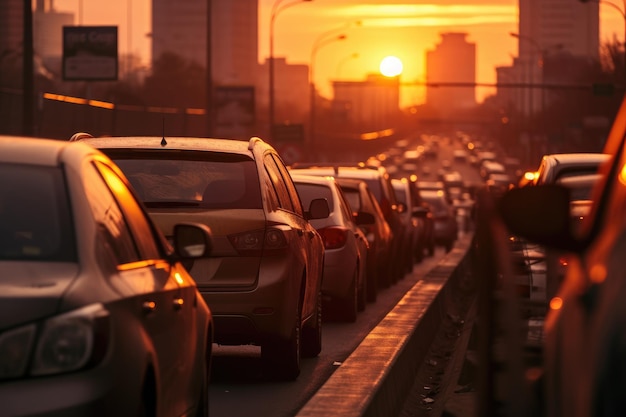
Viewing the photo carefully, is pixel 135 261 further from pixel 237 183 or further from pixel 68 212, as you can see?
pixel 237 183

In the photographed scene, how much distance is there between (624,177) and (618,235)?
1.04 ft

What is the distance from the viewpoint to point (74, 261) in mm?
5863

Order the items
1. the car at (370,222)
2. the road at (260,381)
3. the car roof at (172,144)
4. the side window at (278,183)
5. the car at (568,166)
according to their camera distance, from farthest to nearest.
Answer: the car at (370,222) < the car at (568,166) < the side window at (278,183) < the car roof at (172,144) < the road at (260,381)

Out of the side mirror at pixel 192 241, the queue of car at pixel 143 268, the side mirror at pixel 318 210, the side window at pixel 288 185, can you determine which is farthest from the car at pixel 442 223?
the side mirror at pixel 192 241

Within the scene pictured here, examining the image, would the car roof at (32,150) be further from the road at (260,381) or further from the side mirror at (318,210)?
the side mirror at (318,210)

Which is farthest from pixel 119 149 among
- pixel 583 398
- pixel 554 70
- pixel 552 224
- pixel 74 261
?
pixel 554 70

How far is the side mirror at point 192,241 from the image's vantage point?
7449 mm

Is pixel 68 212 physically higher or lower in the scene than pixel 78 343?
higher

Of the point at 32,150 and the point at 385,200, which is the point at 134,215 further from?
the point at 385,200

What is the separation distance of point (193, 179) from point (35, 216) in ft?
18.6

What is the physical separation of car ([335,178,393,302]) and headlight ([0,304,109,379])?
15726 mm

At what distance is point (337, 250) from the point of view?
18188 millimetres

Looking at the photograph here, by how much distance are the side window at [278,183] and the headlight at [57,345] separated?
6.60 m

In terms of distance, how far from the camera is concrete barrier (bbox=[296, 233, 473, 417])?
8.07 m
